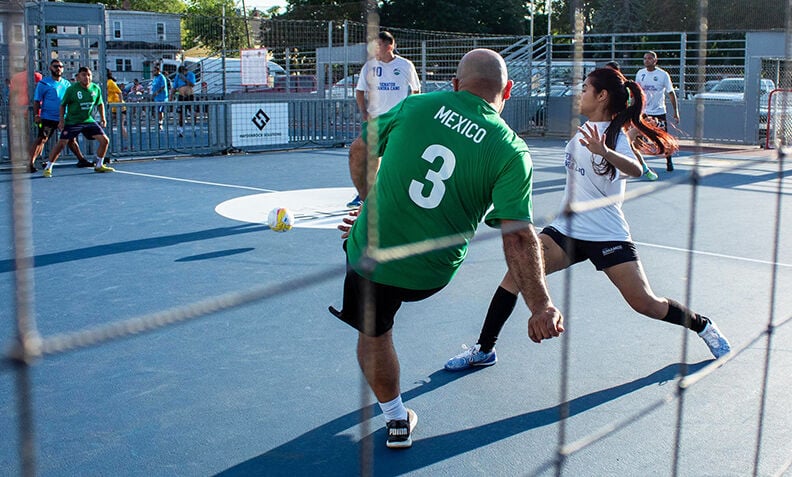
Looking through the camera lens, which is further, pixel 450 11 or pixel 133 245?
pixel 450 11

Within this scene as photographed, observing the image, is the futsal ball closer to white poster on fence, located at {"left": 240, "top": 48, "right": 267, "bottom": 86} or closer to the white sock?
the white sock

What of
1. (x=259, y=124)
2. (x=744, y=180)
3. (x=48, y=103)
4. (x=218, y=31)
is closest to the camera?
(x=744, y=180)

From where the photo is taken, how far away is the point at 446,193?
118 inches

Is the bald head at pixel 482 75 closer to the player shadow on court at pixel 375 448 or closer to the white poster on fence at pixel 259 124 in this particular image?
the player shadow on court at pixel 375 448

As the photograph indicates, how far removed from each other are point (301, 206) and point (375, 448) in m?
6.30

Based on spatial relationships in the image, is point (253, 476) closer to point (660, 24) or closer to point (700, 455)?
point (700, 455)

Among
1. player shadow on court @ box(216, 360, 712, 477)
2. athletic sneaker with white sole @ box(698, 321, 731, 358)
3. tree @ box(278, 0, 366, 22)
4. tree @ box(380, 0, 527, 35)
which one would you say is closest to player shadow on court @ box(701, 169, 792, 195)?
tree @ box(380, 0, 527, 35)

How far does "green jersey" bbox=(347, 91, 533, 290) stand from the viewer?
2951mm

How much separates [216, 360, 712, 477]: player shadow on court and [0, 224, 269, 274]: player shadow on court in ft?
12.5

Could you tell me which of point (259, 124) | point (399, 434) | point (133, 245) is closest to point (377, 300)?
point (399, 434)

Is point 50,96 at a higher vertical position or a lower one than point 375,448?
higher

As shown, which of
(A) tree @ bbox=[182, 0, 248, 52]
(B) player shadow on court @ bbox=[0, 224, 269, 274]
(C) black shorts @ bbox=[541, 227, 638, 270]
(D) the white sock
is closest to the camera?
(D) the white sock

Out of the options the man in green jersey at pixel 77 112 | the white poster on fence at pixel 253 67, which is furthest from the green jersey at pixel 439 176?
the white poster on fence at pixel 253 67

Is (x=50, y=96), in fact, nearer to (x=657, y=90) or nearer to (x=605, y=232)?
(x=657, y=90)
